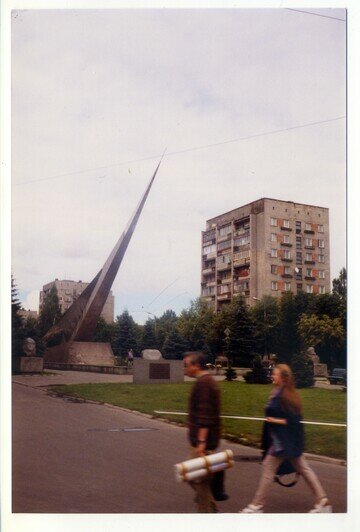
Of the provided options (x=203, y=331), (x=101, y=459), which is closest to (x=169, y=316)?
(x=203, y=331)

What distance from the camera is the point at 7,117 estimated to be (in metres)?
5.47

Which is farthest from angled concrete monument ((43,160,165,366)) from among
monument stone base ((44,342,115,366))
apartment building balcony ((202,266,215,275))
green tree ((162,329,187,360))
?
apartment building balcony ((202,266,215,275))

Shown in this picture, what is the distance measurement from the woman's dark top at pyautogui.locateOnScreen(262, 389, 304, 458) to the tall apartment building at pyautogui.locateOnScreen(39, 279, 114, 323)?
325 cm

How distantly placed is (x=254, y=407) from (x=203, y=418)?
250cm

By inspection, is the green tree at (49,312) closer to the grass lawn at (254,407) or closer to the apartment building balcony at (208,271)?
the grass lawn at (254,407)

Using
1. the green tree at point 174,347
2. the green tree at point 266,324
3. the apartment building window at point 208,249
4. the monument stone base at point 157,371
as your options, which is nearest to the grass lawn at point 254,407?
the monument stone base at point 157,371

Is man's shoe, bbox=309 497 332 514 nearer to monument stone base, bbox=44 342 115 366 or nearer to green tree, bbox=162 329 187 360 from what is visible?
green tree, bbox=162 329 187 360

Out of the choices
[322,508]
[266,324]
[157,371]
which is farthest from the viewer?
[157,371]

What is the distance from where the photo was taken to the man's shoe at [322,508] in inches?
182

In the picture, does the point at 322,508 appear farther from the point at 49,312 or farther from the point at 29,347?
the point at 49,312

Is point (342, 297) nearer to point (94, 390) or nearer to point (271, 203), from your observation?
point (271, 203)

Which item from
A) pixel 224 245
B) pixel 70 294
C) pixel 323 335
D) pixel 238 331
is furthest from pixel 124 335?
pixel 323 335

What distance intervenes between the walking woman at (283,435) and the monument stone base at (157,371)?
8.13 feet

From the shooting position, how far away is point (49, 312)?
7359mm
